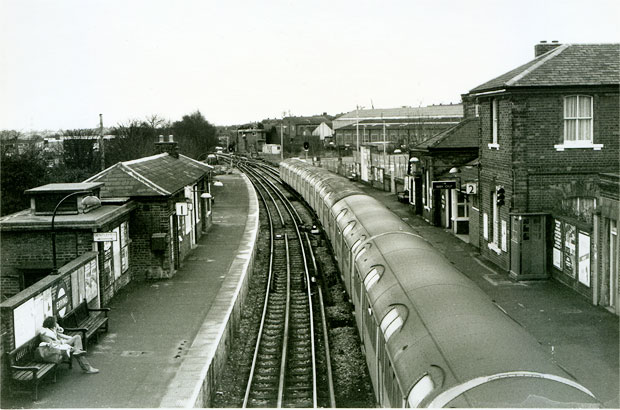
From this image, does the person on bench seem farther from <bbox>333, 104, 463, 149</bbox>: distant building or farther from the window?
<bbox>333, 104, 463, 149</bbox>: distant building

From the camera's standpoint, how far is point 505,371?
617 cm

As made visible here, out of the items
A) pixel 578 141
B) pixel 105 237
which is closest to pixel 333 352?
pixel 105 237

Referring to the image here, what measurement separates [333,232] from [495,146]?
6068 millimetres

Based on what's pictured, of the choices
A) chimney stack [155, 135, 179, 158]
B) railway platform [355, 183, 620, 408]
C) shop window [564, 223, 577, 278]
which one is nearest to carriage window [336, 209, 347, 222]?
railway platform [355, 183, 620, 408]

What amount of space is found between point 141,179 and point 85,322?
726cm

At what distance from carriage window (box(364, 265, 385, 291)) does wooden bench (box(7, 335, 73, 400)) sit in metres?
5.68

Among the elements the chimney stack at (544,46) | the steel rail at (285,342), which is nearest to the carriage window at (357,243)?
the steel rail at (285,342)

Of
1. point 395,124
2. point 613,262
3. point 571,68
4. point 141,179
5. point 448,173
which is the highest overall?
point 395,124

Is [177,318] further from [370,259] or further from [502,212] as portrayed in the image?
[502,212]

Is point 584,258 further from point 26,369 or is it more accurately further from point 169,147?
point 169,147

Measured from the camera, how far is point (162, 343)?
13906mm

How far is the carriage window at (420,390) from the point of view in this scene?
6.58 meters

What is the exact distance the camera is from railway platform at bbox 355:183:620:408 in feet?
38.7

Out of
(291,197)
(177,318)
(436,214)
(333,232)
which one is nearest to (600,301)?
(333,232)
